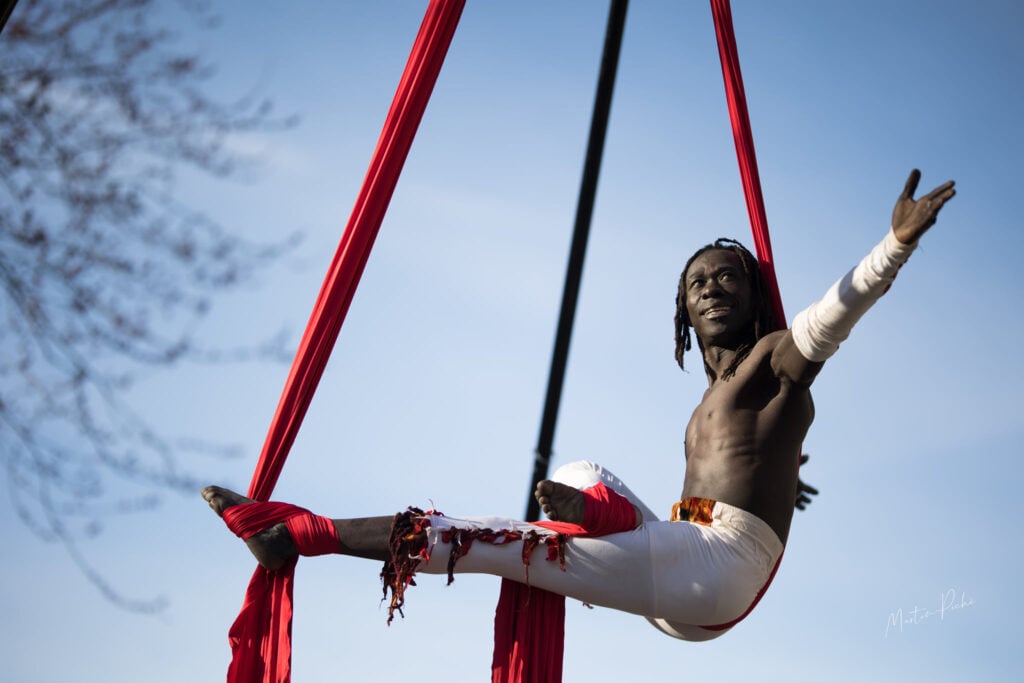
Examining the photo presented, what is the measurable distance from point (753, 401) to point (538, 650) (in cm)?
108

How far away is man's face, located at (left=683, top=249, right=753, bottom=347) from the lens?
12.0 ft

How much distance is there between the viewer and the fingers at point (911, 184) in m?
3.01

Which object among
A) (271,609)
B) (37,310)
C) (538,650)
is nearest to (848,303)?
(538,650)

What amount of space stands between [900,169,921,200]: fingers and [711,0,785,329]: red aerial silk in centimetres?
83

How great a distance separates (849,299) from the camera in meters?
2.99

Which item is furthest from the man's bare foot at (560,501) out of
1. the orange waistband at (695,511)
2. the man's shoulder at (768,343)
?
the man's shoulder at (768,343)

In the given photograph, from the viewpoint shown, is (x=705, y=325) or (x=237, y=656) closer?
(x=237, y=656)

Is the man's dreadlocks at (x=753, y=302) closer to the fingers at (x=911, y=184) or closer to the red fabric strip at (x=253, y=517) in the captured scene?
the fingers at (x=911, y=184)

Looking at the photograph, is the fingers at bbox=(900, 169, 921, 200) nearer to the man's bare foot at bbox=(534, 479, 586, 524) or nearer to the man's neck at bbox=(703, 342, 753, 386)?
the man's neck at bbox=(703, 342, 753, 386)

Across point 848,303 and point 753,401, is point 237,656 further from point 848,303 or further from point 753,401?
point 848,303

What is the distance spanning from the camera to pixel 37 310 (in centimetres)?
416

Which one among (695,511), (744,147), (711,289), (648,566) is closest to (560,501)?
(648,566)

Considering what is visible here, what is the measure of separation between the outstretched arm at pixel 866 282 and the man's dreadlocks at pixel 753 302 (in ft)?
1.37

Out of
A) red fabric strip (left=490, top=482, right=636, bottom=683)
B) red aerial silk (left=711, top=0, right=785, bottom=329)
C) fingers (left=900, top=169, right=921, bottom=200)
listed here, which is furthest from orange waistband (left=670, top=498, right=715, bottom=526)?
fingers (left=900, top=169, right=921, bottom=200)
